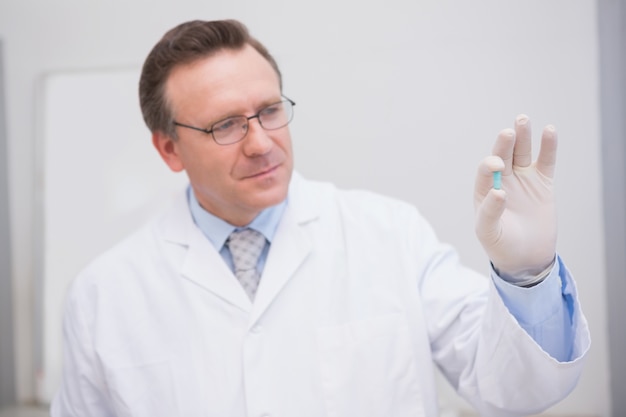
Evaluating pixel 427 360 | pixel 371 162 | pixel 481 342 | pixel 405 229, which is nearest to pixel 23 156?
pixel 371 162

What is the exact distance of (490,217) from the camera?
75cm

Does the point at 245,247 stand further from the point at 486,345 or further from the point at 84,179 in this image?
the point at 84,179

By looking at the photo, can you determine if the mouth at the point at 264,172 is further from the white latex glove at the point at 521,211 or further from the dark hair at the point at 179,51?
the white latex glove at the point at 521,211

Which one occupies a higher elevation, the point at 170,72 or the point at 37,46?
the point at 37,46

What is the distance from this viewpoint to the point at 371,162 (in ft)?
5.18

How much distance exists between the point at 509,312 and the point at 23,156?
5.31 ft

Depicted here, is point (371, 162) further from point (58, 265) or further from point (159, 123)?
point (58, 265)

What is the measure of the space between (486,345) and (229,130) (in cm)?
57

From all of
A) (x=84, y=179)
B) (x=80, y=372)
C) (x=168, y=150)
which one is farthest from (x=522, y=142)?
(x=84, y=179)

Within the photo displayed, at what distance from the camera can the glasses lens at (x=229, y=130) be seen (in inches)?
41.5

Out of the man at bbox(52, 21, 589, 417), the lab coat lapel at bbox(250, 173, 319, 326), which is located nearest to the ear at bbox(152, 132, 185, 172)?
the man at bbox(52, 21, 589, 417)

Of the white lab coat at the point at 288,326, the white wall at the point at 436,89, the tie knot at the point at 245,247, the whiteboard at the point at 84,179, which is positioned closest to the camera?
the white lab coat at the point at 288,326

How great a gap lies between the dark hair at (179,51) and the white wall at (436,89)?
18.7 inches

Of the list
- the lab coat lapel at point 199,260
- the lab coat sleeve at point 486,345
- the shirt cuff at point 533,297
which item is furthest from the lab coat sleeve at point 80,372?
the shirt cuff at point 533,297
